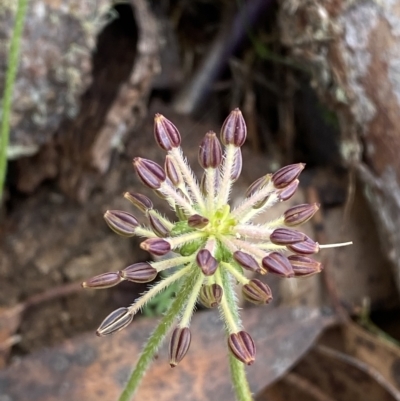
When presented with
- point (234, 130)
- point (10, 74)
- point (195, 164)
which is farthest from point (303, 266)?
point (195, 164)

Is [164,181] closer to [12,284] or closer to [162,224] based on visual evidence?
[162,224]

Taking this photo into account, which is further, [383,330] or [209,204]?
[383,330]

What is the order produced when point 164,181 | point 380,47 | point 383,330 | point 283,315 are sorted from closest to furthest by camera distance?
point 164,181, point 380,47, point 283,315, point 383,330

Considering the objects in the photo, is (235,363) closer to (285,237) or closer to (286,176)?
(285,237)

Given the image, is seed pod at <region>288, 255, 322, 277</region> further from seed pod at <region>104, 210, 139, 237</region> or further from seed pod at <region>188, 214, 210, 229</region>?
seed pod at <region>104, 210, 139, 237</region>

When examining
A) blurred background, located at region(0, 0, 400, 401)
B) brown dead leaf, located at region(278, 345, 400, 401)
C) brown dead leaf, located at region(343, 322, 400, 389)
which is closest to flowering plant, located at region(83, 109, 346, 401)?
blurred background, located at region(0, 0, 400, 401)

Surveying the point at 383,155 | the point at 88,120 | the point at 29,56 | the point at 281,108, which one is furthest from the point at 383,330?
the point at 29,56
